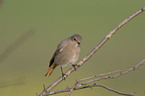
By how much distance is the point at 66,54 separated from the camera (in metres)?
4.21

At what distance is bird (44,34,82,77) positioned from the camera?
412 cm

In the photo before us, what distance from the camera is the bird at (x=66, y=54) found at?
13.5 ft

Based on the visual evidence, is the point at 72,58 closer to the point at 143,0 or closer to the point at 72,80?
the point at 72,80

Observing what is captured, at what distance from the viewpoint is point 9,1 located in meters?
19.2

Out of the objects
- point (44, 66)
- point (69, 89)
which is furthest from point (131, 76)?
point (69, 89)

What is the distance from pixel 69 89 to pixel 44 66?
8372mm

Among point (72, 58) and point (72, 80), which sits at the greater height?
point (72, 80)

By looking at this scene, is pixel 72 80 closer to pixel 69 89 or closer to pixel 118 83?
pixel 118 83

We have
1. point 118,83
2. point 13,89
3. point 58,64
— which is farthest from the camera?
point 118,83

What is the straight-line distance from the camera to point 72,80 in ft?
28.6

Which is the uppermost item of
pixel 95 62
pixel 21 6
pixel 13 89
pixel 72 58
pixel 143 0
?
pixel 21 6

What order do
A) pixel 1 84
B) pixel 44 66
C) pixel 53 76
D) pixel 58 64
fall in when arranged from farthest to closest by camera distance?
pixel 44 66, pixel 53 76, pixel 58 64, pixel 1 84

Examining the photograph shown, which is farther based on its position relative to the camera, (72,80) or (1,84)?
(72,80)

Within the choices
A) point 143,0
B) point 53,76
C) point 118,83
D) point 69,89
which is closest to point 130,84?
point 118,83
